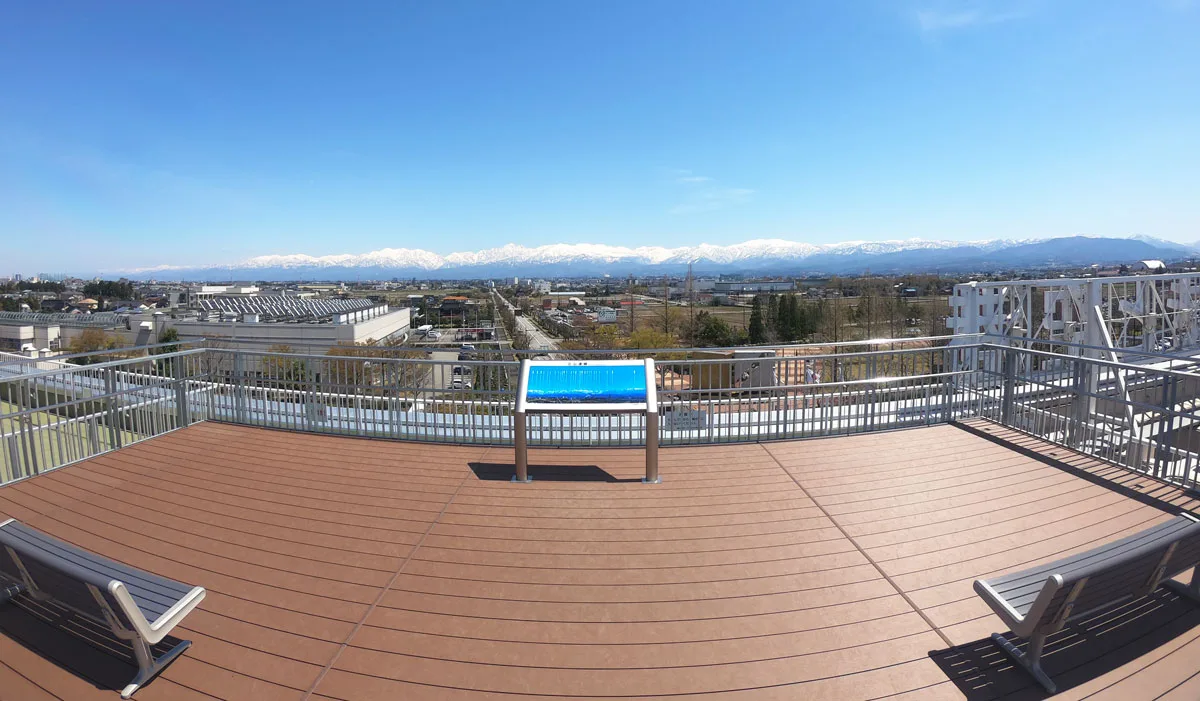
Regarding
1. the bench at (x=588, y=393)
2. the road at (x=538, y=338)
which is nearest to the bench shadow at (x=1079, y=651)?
the bench at (x=588, y=393)

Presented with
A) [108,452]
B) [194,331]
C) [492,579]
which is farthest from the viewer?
[194,331]

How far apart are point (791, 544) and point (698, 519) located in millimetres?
776

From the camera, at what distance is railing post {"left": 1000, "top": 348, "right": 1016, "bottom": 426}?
700 cm

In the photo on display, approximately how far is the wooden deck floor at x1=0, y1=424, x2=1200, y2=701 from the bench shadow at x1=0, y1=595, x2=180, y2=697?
20 mm

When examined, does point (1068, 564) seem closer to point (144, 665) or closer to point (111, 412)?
point (144, 665)

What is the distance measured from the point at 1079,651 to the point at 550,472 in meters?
4.22

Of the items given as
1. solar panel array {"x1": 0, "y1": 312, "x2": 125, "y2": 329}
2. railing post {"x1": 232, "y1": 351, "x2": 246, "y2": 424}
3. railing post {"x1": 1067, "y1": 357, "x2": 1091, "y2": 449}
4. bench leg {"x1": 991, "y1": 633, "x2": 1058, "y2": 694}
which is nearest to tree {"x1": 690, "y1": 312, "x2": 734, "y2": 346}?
railing post {"x1": 1067, "y1": 357, "x2": 1091, "y2": 449}

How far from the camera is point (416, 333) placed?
2623 inches

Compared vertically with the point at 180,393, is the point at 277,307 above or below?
above

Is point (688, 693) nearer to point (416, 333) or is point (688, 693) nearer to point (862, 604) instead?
point (862, 604)

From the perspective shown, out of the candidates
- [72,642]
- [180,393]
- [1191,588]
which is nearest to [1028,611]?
[1191,588]

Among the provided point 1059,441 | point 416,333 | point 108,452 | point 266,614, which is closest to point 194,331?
point 416,333

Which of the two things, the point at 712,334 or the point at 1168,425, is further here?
the point at 712,334

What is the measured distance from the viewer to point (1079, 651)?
9.76 ft
